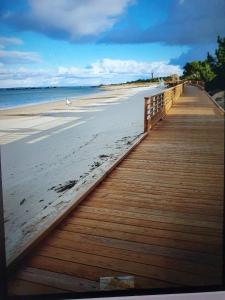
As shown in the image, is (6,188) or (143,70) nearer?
(143,70)

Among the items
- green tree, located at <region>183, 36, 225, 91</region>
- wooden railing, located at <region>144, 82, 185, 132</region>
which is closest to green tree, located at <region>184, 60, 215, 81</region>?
green tree, located at <region>183, 36, 225, 91</region>

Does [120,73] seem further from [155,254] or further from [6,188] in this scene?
[6,188]

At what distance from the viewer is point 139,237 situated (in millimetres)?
2094

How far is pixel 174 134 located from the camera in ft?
17.5

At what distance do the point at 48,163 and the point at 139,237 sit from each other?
8.86 feet

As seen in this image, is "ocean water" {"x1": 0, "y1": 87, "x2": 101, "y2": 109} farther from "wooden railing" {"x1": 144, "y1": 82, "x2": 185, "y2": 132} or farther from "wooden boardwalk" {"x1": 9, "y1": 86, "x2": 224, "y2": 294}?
"wooden boardwalk" {"x1": 9, "y1": 86, "x2": 224, "y2": 294}

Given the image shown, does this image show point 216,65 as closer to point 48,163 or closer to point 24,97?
point 48,163

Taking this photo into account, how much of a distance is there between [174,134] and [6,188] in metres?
2.83

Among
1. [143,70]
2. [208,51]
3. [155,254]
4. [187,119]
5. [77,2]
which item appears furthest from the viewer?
[187,119]

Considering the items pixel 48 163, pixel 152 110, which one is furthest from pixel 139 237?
pixel 152 110

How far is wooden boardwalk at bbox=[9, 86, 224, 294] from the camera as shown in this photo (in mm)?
1758

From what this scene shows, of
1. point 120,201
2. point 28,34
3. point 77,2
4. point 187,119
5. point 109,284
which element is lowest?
point 109,284

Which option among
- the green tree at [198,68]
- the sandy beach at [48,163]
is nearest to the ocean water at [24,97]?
the sandy beach at [48,163]

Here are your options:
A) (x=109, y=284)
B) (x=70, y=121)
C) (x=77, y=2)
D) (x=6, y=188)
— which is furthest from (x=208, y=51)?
(x=70, y=121)
